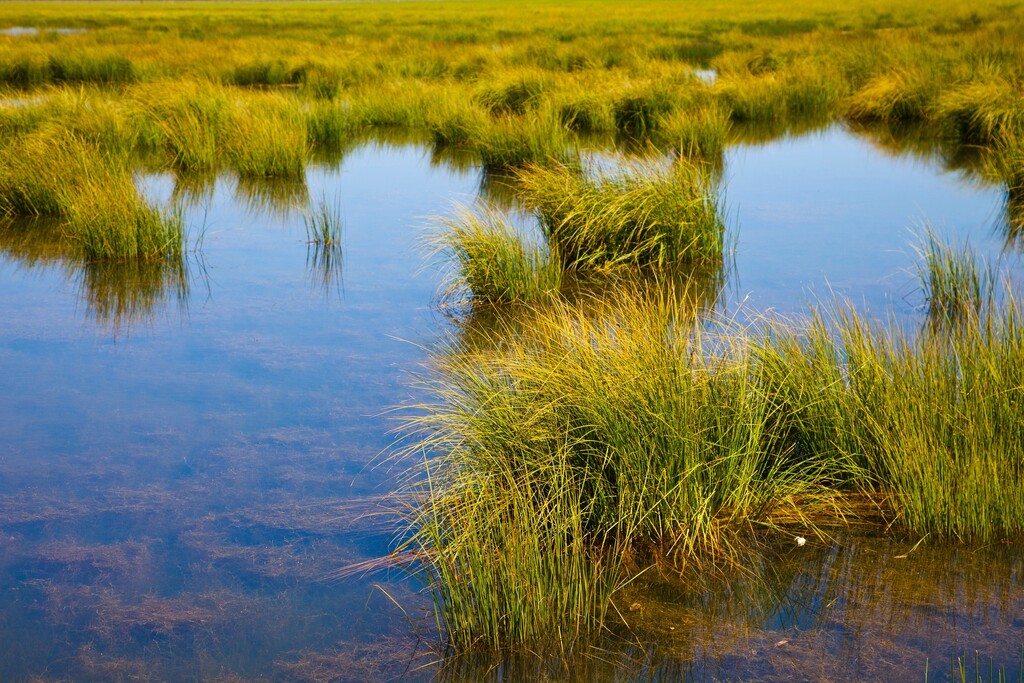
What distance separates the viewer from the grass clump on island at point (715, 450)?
11.6 feet

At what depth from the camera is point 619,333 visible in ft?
13.8

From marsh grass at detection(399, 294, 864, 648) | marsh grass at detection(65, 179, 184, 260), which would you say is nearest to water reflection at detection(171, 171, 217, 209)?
marsh grass at detection(65, 179, 184, 260)

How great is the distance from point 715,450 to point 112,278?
5162 millimetres

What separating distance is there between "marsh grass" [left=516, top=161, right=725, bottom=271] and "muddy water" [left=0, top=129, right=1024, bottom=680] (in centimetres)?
43

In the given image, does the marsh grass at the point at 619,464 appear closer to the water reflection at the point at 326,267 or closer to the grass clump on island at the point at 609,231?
the grass clump on island at the point at 609,231

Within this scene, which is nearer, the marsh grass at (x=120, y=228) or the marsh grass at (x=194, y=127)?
the marsh grass at (x=120, y=228)

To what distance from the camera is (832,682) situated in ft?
9.62

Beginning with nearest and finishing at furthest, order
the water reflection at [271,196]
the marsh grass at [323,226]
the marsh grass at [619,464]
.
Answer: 1. the marsh grass at [619,464]
2. the marsh grass at [323,226]
3. the water reflection at [271,196]

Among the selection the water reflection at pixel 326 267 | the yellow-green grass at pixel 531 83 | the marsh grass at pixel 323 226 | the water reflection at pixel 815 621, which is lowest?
the water reflection at pixel 326 267

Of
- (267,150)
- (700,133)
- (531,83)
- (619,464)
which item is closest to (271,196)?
(267,150)

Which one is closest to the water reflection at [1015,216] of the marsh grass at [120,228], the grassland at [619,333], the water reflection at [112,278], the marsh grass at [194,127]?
the grassland at [619,333]

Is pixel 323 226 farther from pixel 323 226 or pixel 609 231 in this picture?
pixel 609 231

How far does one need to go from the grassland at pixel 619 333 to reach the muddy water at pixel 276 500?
210 mm

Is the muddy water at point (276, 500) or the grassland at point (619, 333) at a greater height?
the grassland at point (619, 333)
